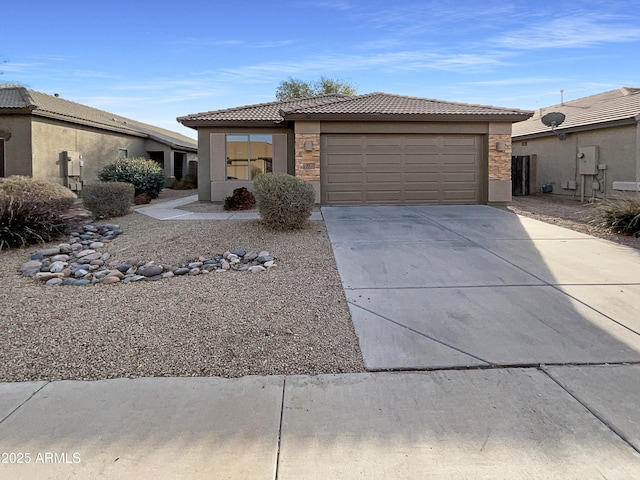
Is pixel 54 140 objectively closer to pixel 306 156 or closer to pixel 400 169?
pixel 306 156

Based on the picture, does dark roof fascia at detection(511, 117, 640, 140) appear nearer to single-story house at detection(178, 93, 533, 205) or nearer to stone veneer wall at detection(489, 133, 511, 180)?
single-story house at detection(178, 93, 533, 205)

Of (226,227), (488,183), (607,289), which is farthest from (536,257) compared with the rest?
(488,183)

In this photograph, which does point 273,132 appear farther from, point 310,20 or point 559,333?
point 559,333

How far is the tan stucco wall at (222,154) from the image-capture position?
16375 mm

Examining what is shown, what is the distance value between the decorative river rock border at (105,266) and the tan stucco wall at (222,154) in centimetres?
782

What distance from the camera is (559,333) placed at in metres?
4.97

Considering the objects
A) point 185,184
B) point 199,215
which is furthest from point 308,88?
point 199,215

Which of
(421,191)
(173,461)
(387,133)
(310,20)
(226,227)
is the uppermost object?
(310,20)

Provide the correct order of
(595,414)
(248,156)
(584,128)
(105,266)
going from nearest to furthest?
(595,414)
(105,266)
(248,156)
(584,128)

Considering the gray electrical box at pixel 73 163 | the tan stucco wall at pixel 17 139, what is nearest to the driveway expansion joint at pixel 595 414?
the tan stucco wall at pixel 17 139

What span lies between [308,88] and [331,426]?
141 ft

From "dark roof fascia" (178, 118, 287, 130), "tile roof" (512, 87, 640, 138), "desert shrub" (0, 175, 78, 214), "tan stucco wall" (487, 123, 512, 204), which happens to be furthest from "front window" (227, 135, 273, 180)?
"tile roof" (512, 87, 640, 138)

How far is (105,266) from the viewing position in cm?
785

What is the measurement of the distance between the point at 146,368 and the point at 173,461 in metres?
1.49
